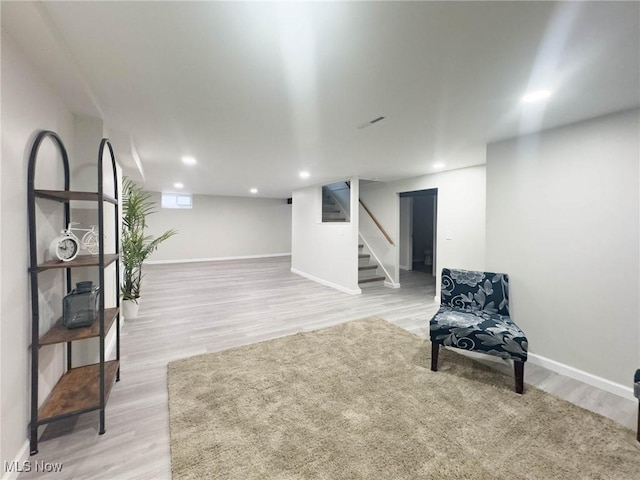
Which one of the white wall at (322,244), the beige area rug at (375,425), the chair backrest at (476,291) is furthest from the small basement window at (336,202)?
the beige area rug at (375,425)

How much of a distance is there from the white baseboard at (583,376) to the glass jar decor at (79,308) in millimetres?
3807

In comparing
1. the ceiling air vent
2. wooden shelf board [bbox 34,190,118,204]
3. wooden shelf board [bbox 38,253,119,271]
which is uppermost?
the ceiling air vent

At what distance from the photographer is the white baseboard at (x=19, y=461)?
1303 millimetres

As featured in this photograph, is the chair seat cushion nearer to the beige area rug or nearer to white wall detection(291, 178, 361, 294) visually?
the beige area rug

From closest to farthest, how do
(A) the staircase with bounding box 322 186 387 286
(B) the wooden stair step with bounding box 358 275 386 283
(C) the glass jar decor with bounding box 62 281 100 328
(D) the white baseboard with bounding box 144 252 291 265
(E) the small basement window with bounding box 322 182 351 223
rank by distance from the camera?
(C) the glass jar decor with bounding box 62 281 100 328, (B) the wooden stair step with bounding box 358 275 386 283, (A) the staircase with bounding box 322 186 387 286, (E) the small basement window with bounding box 322 182 351 223, (D) the white baseboard with bounding box 144 252 291 265

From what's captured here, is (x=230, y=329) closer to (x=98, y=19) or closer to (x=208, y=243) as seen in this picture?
(x=98, y=19)

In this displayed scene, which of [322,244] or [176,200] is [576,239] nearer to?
[322,244]

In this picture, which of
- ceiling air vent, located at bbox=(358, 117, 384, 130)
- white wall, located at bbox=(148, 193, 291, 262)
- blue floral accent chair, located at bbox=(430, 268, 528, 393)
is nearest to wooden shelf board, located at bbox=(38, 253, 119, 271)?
ceiling air vent, located at bbox=(358, 117, 384, 130)

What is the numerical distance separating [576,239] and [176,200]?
9565 millimetres

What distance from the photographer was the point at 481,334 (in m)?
2.22

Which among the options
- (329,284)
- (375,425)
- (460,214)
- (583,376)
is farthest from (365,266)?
(375,425)

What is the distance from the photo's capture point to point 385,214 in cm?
601

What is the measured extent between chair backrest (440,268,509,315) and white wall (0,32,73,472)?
129 inches

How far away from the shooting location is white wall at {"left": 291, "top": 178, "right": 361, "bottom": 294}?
5.22m
